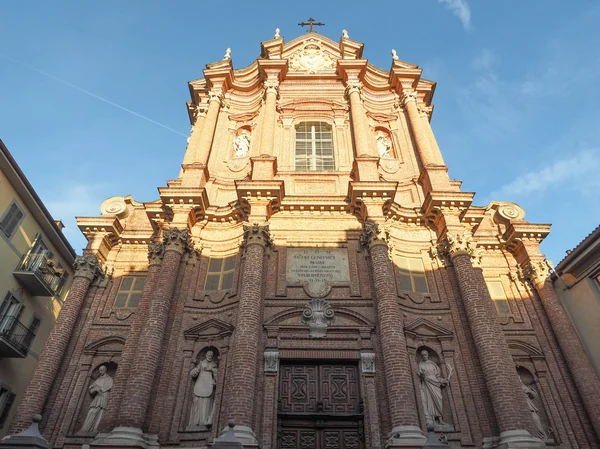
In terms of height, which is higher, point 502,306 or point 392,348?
point 502,306

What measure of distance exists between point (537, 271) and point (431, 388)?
21.9 ft

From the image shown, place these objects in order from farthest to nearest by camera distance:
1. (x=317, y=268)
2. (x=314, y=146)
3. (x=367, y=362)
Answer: (x=314, y=146)
(x=317, y=268)
(x=367, y=362)

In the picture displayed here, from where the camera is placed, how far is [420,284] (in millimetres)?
16438

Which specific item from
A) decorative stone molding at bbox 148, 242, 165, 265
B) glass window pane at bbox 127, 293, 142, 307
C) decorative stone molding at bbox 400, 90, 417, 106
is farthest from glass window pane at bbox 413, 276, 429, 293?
glass window pane at bbox 127, 293, 142, 307

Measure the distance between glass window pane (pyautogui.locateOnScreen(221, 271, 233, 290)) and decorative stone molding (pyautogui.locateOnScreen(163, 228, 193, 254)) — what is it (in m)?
1.82

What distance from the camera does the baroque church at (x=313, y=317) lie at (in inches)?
514

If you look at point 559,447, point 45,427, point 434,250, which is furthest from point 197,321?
point 559,447

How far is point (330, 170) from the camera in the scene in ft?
65.5

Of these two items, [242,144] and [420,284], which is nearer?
[420,284]

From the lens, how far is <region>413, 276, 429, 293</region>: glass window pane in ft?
53.3

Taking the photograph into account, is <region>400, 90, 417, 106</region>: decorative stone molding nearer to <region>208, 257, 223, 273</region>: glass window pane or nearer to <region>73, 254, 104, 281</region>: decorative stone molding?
<region>208, 257, 223, 273</region>: glass window pane

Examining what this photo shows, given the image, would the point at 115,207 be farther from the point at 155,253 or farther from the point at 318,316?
the point at 318,316

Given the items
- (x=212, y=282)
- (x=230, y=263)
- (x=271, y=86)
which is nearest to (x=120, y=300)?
(x=212, y=282)

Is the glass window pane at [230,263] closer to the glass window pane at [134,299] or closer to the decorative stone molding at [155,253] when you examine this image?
the decorative stone molding at [155,253]
